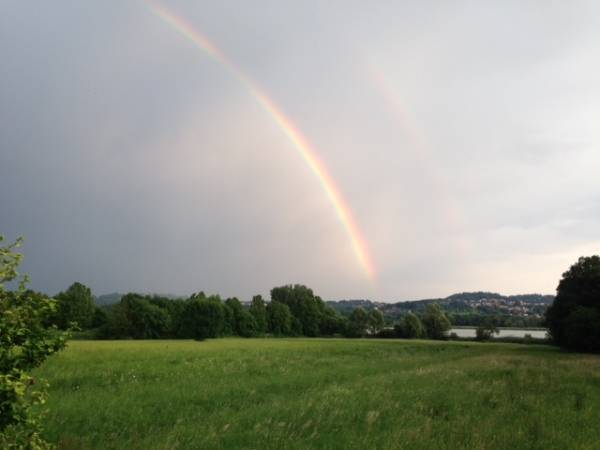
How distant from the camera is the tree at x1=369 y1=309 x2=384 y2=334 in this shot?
120m

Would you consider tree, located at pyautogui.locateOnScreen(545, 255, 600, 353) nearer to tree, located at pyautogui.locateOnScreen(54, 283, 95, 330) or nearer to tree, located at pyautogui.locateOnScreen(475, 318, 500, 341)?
tree, located at pyautogui.locateOnScreen(475, 318, 500, 341)

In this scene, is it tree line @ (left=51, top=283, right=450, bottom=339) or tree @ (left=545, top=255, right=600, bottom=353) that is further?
tree line @ (left=51, top=283, right=450, bottom=339)

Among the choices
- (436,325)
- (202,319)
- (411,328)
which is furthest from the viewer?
(436,325)

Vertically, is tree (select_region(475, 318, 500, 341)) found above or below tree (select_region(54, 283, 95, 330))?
below

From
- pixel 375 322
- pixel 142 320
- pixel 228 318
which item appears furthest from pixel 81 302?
pixel 375 322

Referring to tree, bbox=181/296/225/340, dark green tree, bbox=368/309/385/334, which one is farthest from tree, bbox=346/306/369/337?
tree, bbox=181/296/225/340

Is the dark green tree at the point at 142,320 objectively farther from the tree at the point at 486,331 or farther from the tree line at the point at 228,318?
the tree at the point at 486,331

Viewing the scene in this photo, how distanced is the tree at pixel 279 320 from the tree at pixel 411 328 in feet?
99.8

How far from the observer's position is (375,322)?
121 metres

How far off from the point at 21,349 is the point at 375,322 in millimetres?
122590

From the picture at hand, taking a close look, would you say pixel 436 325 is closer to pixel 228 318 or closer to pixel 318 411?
pixel 228 318

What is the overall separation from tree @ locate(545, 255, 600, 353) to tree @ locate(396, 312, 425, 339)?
5039cm

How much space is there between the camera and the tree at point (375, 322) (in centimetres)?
12031

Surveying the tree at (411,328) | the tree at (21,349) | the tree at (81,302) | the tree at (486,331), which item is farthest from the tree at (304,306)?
the tree at (21,349)
